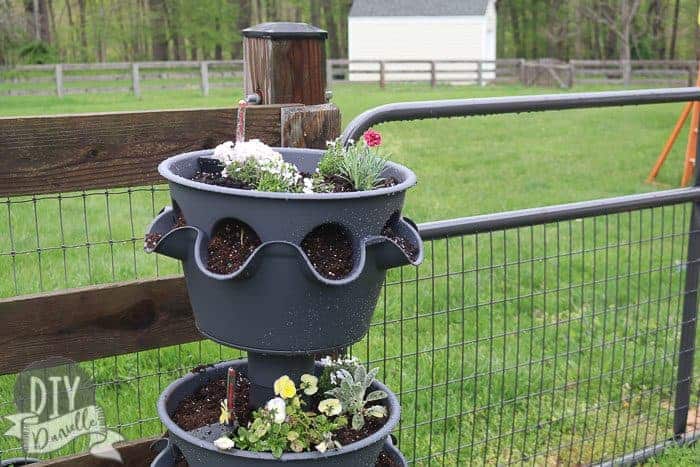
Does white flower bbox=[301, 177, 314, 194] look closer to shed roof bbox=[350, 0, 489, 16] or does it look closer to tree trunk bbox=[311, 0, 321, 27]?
shed roof bbox=[350, 0, 489, 16]

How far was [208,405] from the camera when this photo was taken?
1.86 metres

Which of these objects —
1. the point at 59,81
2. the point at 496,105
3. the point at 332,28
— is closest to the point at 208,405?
the point at 496,105

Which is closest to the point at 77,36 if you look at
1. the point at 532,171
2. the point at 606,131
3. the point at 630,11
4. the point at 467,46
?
the point at 467,46

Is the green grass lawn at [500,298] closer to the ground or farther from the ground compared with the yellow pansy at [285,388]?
closer to the ground

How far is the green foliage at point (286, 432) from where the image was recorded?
164 cm

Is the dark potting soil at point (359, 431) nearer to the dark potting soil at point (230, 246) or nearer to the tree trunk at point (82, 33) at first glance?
the dark potting soil at point (230, 246)

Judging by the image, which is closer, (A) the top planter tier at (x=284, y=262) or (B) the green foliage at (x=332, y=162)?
(A) the top planter tier at (x=284, y=262)

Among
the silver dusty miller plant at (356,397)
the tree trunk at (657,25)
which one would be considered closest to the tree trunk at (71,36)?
the tree trunk at (657,25)

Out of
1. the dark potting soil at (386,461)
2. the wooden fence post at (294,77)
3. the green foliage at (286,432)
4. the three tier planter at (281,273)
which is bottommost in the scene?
the dark potting soil at (386,461)

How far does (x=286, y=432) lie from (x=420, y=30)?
108ft

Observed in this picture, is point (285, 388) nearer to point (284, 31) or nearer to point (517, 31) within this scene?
point (284, 31)

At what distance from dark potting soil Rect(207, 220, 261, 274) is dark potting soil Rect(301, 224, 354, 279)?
3.9 inches

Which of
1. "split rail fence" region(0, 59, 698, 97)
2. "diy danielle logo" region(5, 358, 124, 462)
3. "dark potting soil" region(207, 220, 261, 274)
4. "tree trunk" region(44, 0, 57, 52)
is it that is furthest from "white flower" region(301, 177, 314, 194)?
"tree trunk" region(44, 0, 57, 52)

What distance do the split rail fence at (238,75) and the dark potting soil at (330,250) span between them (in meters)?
21.5
